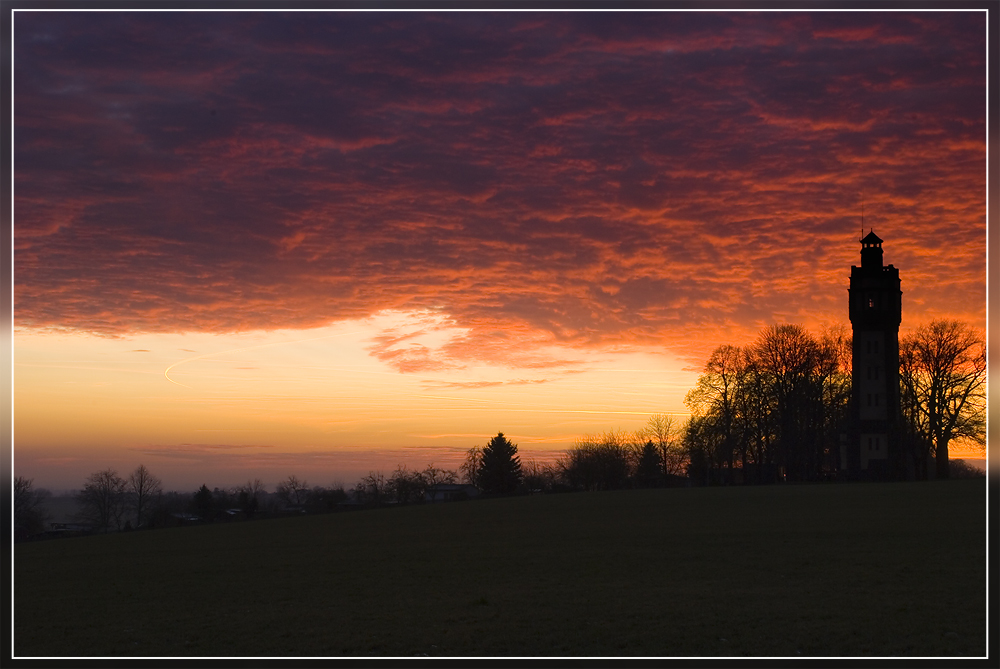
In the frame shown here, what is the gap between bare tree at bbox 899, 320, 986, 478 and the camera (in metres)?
88.6

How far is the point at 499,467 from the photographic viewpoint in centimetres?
13212

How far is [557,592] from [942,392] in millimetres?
82388

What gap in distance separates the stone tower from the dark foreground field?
1827 inches

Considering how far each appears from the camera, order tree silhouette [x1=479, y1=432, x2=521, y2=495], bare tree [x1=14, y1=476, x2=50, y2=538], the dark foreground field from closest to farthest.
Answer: the dark foreground field < bare tree [x1=14, y1=476, x2=50, y2=538] < tree silhouette [x1=479, y1=432, x2=521, y2=495]

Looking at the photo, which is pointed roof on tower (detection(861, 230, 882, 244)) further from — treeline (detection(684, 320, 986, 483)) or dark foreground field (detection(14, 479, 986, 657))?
dark foreground field (detection(14, 479, 986, 657))

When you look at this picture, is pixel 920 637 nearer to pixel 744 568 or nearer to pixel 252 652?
pixel 744 568

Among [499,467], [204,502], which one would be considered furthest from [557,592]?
[499,467]

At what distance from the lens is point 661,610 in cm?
1955

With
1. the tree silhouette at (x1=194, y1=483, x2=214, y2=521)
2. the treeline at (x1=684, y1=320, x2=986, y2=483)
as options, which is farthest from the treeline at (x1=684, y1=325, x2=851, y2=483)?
the tree silhouette at (x1=194, y1=483, x2=214, y2=521)

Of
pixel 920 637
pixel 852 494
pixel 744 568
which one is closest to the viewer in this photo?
pixel 920 637

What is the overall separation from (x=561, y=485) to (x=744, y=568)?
9082cm

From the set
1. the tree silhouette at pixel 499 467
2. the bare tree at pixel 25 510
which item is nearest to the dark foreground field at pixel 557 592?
the bare tree at pixel 25 510

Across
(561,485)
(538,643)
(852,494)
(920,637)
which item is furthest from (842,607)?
(561,485)

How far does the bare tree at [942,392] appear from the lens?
291 ft
